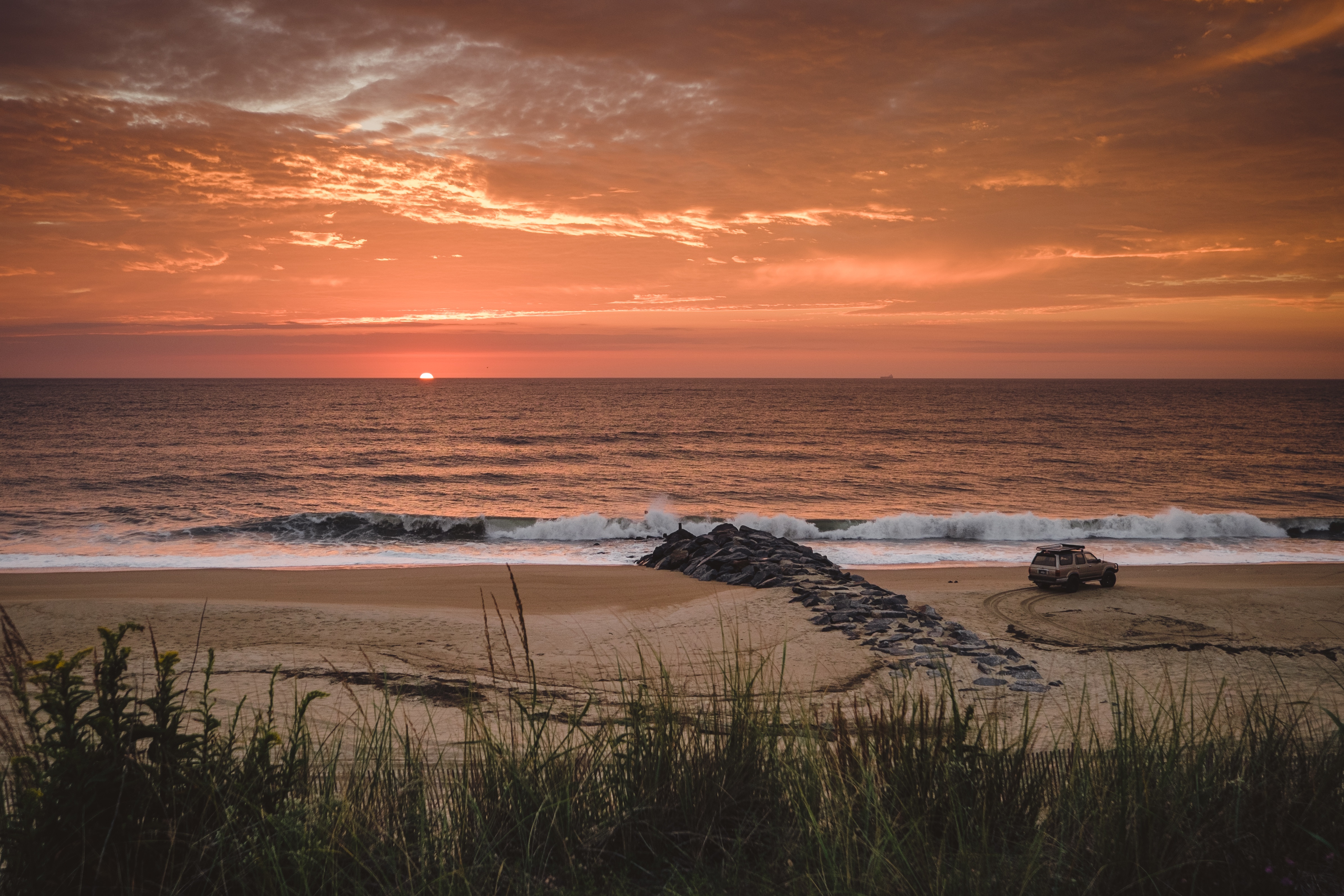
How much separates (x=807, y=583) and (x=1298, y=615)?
9.28 meters

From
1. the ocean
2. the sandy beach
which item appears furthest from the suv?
the ocean

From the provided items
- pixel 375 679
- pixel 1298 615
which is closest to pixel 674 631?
pixel 375 679

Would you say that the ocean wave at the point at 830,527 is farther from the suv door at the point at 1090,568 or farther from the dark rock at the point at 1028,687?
the dark rock at the point at 1028,687

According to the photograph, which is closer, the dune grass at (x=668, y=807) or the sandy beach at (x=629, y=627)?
the dune grass at (x=668, y=807)

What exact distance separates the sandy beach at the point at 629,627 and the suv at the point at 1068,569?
13.8 inches

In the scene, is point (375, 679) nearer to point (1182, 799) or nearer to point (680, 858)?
point (680, 858)

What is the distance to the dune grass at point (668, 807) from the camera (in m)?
3.00

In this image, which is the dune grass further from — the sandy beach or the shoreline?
the shoreline

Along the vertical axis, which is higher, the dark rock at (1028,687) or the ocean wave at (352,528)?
the dark rock at (1028,687)

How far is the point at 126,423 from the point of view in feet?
221

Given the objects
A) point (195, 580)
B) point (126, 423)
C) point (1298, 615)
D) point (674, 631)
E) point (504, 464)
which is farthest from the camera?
point (126, 423)

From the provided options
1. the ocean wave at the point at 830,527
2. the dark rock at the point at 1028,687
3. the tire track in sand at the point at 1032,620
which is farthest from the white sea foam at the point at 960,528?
the dark rock at the point at 1028,687

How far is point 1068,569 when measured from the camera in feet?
53.0

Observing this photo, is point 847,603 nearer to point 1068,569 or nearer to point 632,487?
point 1068,569
